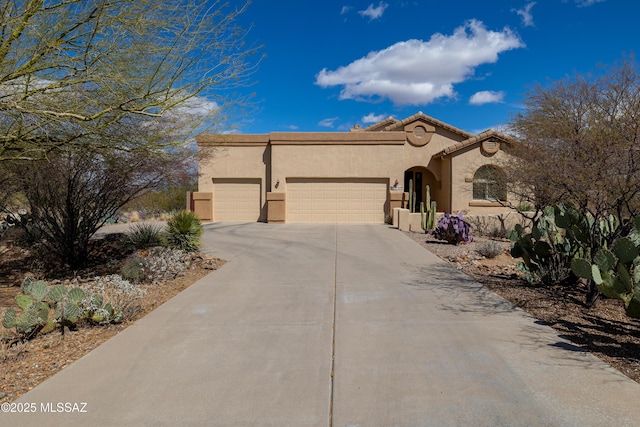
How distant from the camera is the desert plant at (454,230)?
14266mm

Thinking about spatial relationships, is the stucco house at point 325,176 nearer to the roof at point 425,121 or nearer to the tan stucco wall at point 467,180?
the tan stucco wall at point 467,180

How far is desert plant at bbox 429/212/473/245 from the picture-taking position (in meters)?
14.3

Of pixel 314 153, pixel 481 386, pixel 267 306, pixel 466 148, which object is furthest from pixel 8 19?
pixel 466 148

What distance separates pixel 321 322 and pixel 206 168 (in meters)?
18.9

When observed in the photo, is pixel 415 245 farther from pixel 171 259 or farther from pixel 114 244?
pixel 114 244

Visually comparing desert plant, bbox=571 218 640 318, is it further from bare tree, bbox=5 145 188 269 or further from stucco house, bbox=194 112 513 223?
stucco house, bbox=194 112 513 223

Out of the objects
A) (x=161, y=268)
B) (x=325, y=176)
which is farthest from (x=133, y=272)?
(x=325, y=176)

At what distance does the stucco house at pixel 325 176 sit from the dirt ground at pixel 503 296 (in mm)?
12476

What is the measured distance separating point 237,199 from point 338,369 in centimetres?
2011

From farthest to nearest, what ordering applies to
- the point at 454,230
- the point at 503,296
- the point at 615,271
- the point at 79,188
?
1. the point at 454,230
2. the point at 79,188
3. the point at 503,296
4. the point at 615,271

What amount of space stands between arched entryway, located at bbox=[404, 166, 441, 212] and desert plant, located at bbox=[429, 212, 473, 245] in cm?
1154

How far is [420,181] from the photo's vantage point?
88.4 ft

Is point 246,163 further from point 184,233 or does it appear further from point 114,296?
point 114,296

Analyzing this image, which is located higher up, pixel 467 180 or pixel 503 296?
pixel 467 180
